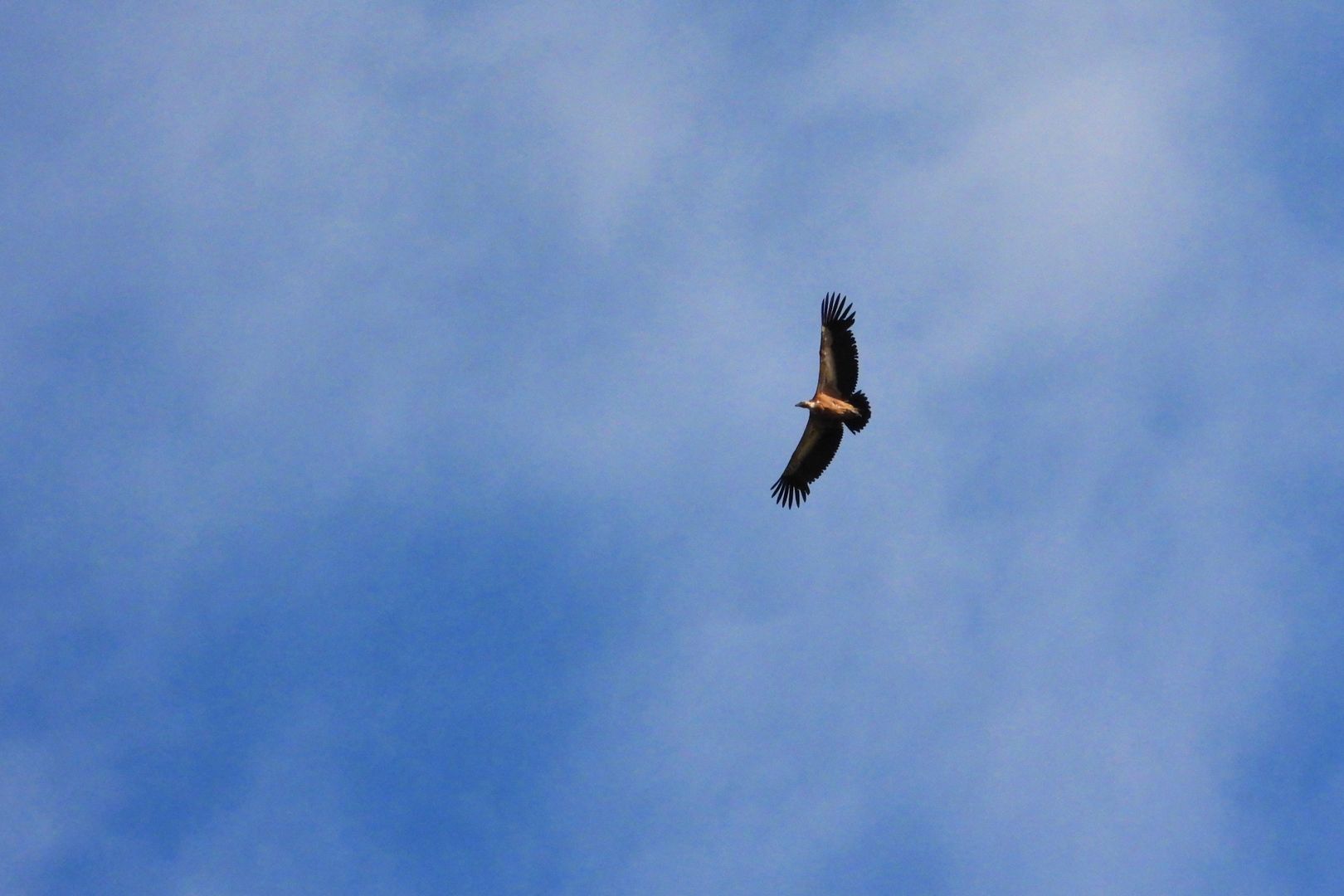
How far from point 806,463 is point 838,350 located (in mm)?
4622

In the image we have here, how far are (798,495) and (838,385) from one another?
4.63m

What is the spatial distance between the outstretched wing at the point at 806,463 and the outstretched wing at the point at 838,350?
1.95m

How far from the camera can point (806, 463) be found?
53.0 m

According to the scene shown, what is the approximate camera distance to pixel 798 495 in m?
53.2

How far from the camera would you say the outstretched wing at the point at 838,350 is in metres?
51.0

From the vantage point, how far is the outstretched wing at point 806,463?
52.5 meters

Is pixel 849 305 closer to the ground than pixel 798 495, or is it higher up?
higher up

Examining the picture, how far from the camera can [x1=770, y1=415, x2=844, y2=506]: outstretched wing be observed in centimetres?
5250

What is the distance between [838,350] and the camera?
5100 cm

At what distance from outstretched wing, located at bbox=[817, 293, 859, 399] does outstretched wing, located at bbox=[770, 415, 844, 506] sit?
195 centimetres

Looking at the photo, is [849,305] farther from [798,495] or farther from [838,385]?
[798,495]

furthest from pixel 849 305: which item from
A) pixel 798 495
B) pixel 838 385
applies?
pixel 798 495
